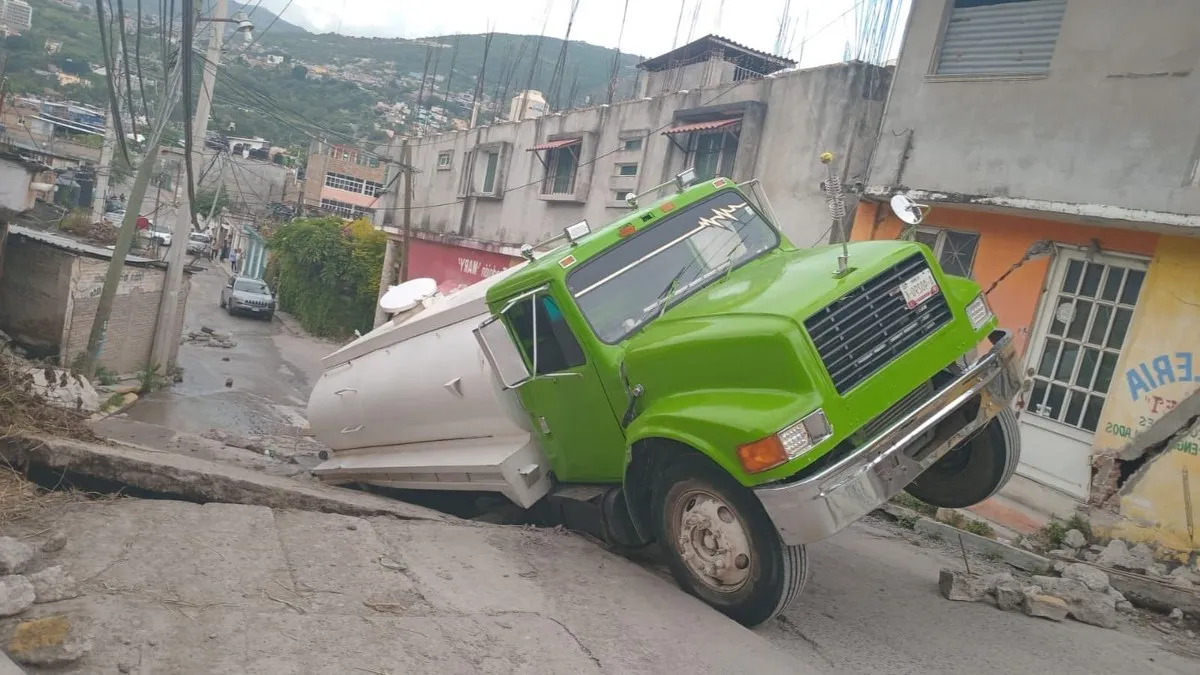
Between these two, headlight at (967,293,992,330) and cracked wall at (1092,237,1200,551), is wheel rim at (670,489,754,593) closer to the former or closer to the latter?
headlight at (967,293,992,330)

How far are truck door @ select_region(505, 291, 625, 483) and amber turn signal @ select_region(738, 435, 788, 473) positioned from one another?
3.95 ft

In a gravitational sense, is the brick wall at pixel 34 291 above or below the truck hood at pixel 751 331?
below

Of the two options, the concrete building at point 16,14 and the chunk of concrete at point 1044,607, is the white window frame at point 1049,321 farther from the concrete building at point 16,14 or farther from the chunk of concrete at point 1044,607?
the concrete building at point 16,14

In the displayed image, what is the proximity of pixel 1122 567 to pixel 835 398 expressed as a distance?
397cm

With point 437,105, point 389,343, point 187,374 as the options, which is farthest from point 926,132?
point 437,105

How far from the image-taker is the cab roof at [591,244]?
5434mm

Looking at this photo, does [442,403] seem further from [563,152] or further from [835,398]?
[563,152]

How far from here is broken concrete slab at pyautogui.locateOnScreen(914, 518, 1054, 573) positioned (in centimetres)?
680

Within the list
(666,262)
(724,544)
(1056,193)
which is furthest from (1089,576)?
(1056,193)

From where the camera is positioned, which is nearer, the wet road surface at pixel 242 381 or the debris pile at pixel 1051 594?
the debris pile at pixel 1051 594

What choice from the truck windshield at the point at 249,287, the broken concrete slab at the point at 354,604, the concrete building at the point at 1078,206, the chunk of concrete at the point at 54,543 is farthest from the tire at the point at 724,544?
the truck windshield at the point at 249,287

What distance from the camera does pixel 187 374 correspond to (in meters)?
19.2

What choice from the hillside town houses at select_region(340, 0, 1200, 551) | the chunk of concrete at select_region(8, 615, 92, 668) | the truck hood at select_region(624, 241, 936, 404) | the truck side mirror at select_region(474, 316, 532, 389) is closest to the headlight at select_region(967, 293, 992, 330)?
the truck hood at select_region(624, 241, 936, 404)

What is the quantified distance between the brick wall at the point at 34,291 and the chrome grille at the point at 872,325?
15.6 m
